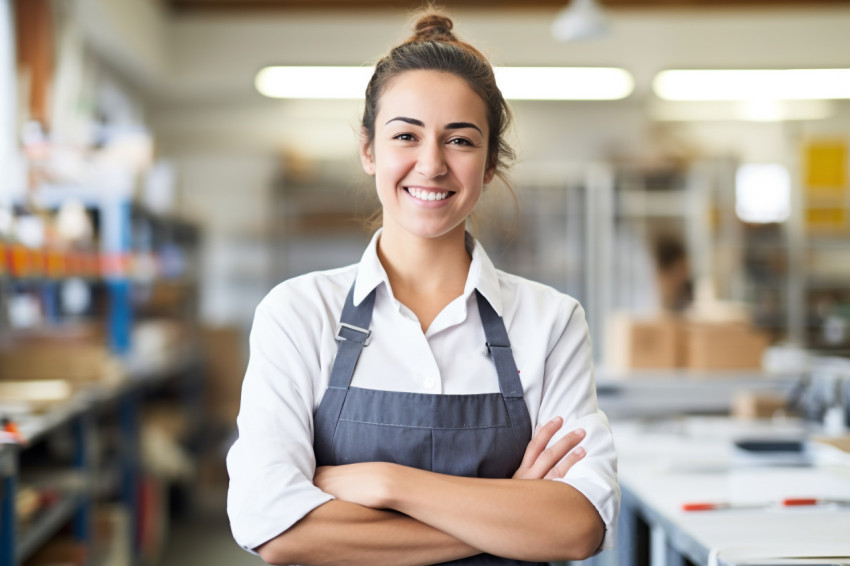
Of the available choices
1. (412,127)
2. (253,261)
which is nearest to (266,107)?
(253,261)

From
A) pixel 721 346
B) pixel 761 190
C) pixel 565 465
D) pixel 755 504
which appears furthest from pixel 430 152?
pixel 761 190

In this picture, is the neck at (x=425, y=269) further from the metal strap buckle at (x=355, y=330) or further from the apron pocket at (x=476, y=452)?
the apron pocket at (x=476, y=452)

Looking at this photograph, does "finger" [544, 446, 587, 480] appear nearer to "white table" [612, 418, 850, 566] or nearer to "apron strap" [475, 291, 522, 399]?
"apron strap" [475, 291, 522, 399]

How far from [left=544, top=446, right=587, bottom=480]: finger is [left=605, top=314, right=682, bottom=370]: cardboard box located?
131 inches

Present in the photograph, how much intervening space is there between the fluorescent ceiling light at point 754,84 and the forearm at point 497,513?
6.13m

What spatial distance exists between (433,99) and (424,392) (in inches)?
18.5

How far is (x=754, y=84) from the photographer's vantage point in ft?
23.6

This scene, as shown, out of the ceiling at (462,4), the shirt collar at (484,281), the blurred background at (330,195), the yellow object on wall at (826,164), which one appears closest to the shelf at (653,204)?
the blurred background at (330,195)

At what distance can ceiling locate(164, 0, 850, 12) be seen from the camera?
A: 677cm

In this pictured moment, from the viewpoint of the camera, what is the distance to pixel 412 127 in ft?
4.63

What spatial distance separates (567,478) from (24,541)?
5.98 feet

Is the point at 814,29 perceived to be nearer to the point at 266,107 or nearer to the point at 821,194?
the point at 821,194

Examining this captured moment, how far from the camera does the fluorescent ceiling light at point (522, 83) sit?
6.90m

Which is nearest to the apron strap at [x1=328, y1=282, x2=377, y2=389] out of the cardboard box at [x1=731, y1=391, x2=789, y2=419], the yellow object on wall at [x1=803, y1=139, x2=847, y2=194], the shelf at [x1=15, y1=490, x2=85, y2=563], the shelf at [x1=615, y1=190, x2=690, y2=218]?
the shelf at [x1=15, y1=490, x2=85, y2=563]
